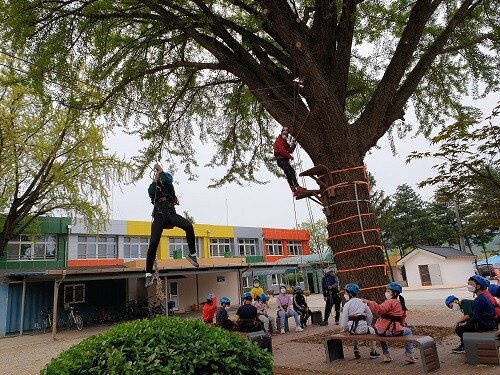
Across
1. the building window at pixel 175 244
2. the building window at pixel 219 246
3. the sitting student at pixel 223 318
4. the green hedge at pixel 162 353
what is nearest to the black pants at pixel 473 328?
the green hedge at pixel 162 353

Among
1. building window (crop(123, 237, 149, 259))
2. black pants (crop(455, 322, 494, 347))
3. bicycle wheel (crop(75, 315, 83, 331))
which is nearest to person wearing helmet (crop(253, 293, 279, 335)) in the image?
black pants (crop(455, 322, 494, 347))

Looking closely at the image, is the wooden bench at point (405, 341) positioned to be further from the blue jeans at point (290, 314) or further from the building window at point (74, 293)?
the building window at point (74, 293)

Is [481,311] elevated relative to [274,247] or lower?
lower

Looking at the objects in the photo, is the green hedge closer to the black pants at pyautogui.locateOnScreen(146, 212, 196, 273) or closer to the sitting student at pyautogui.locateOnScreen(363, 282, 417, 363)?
the black pants at pyautogui.locateOnScreen(146, 212, 196, 273)

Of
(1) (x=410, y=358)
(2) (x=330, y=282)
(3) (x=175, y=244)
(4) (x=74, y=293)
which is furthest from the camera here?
(3) (x=175, y=244)

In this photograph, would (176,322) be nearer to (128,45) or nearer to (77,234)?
(128,45)

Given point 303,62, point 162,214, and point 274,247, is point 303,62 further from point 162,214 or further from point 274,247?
point 274,247

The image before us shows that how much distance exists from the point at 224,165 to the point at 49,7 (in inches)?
291

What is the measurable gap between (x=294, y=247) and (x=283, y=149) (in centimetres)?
4897

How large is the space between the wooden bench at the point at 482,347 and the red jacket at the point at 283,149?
4.49 meters

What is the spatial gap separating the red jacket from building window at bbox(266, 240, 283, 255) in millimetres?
44154

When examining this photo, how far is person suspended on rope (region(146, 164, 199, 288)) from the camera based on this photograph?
19.6 ft

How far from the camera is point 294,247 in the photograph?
56.1 meters

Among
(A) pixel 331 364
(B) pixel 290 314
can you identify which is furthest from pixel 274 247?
(A) pixel 331 364
